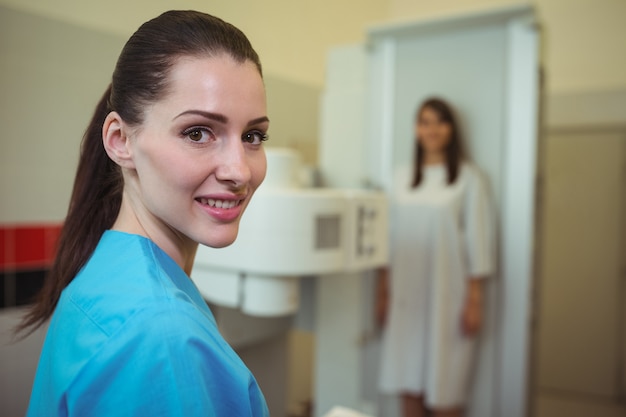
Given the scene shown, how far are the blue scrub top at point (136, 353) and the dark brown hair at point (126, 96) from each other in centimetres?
8

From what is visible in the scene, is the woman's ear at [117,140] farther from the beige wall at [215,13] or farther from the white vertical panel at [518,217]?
the white vertical panel at [518,217]

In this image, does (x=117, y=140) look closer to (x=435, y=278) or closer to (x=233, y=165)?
(x=233, y=165)

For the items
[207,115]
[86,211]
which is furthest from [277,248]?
[207,115]

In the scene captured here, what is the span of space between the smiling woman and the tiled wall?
770 millimetres

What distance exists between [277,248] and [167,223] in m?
0.56

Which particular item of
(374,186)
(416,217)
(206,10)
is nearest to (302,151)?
(374,186)

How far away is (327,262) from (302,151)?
767mm

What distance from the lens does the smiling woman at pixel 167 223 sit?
36cm

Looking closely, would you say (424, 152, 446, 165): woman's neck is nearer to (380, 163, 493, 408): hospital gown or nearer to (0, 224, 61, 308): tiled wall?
(380, 163, 493, 408): hospital gown

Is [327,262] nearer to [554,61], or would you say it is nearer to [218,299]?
Answer: [218,299]

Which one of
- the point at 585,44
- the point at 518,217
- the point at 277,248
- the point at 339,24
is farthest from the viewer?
the point at 585,44

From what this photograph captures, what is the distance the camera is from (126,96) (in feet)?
1.38

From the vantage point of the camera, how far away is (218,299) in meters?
1.06

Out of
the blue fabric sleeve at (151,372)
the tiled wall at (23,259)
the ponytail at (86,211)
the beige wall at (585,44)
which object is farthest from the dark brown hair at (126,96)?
the beige wall at (585,44)
